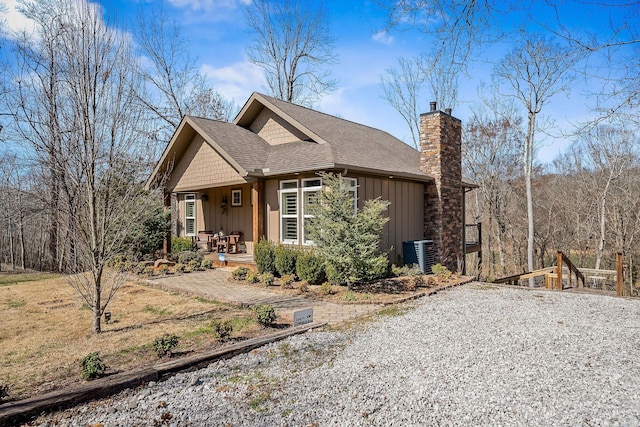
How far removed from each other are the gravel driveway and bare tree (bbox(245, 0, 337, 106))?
21942mm

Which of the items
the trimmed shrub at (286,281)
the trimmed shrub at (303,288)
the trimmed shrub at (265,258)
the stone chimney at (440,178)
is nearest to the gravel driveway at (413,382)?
the trimmed shrub at (303,288)

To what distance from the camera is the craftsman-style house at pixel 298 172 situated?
10.4 m

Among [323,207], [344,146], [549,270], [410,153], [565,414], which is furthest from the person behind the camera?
[410,153]

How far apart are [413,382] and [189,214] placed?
44.2 ft

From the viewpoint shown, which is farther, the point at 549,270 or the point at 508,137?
the point at 508,137

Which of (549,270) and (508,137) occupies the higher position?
(508,137)

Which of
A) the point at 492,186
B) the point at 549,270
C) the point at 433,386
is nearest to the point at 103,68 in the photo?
the point at 433,386

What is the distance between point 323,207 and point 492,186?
56.2 ft

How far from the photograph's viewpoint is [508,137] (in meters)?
21.9

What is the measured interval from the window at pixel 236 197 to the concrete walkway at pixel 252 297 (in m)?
3.48

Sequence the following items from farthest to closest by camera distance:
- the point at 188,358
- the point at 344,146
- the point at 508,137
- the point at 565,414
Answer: the point at 508,137 < the point at 344,146 < the point at 188,358 < the point at 565,414

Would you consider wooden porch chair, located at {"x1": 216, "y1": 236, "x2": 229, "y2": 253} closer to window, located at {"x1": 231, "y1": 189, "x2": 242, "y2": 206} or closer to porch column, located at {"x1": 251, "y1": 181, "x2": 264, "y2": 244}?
window, located at {"x1": 231, "y1": 189, "x2": 242, "y2": 206}

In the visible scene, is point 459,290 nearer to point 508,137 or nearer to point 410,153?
point 410,153

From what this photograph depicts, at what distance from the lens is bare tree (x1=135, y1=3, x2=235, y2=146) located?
71.7 ft
